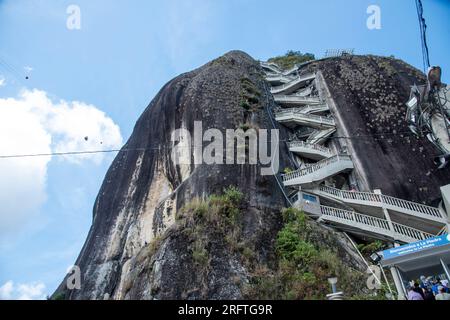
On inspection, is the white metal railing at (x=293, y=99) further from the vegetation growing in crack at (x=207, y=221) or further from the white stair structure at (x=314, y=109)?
the vegetation growing in crack at (x=207, y=221)

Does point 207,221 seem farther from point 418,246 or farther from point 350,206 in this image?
point 350,206

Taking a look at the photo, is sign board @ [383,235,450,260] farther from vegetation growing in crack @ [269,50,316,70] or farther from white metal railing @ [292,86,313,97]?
vegetation growing in crack @ [269,50,316,70]

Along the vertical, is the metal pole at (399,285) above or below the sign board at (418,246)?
below

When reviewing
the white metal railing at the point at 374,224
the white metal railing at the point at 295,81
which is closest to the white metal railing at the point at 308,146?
the white metal railing at the point at 374,224

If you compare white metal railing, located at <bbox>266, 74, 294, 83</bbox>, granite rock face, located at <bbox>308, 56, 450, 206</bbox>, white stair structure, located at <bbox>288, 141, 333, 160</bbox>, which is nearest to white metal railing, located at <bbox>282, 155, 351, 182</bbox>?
granite rock face, located at <bbox>308, 56, 450, 206</bbox>

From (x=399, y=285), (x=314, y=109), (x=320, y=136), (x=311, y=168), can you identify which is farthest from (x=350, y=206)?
(x=314, y=109)

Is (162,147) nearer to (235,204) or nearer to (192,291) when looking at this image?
(235,204)
